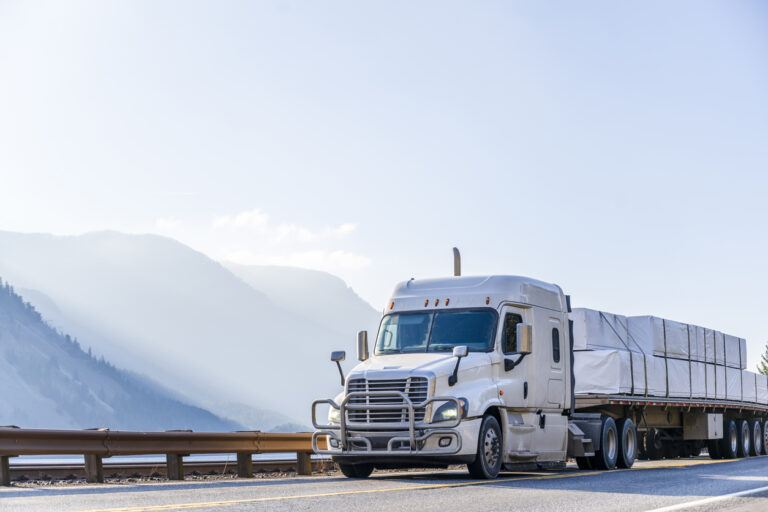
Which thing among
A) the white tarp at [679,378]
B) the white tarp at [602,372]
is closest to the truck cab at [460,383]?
the white tarp at [602,372]

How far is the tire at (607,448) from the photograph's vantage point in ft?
60.8

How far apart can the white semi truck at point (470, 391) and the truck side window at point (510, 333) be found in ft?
0.08

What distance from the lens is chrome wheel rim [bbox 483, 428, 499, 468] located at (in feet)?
47.2

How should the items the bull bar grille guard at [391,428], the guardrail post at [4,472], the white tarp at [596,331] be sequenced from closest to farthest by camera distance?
the guardrail post at [4,472] → the bull bar grille guard at [391,428] → the white tarp at [596,331]

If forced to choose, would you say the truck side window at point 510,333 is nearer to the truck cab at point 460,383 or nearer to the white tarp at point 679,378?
the truck cab at point 460,383

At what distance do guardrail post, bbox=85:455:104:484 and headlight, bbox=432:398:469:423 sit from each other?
182 inches

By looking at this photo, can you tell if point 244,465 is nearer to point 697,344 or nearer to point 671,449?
point 671,449

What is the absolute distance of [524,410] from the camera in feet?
51.8

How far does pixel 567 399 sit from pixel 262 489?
24.3 feet

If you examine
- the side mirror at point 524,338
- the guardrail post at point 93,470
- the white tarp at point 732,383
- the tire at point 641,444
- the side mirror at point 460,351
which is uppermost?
the side mirror at point 524,338

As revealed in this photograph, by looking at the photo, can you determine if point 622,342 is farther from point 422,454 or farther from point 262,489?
point 262,489

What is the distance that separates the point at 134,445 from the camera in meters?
14.2

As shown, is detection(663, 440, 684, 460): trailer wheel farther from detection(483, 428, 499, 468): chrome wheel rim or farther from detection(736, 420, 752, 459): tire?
detection(483, 428, 499, 468): chrome wheel rim

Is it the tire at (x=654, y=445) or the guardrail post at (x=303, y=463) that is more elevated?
the guardrail post at (x=303, y=463)
